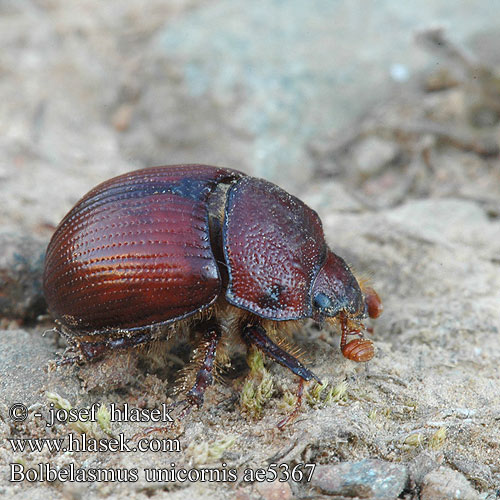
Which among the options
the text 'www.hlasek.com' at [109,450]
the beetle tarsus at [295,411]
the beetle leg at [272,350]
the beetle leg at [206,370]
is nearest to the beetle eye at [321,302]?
the beetle leg at [272,350]

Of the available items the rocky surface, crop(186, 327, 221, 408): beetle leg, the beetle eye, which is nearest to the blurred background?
the rocky surface

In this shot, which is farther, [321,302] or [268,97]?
[268,97]

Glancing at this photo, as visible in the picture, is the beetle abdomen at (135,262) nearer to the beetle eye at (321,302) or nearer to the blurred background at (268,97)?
the beetle eye at (321,302)

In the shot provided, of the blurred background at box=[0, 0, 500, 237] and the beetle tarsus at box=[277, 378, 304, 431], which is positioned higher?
the blurred background at box=[0, 0, 500, 237]

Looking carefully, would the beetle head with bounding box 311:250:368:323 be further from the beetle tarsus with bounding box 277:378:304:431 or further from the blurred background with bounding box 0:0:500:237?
the blurred background with bounding box 0:0:500:237

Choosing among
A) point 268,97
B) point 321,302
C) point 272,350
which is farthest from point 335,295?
point 268,97

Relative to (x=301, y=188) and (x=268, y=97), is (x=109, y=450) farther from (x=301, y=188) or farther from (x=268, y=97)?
(x=268, y=97)
